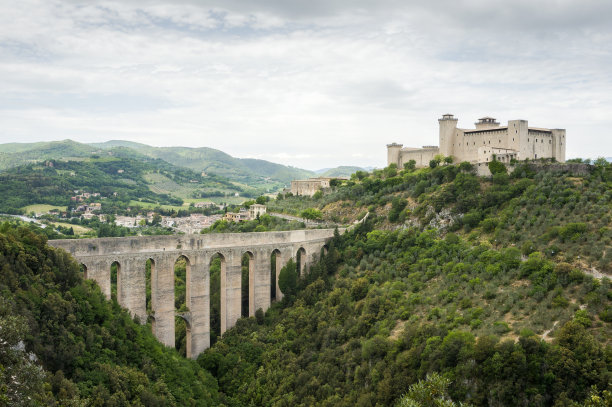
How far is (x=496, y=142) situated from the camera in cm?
4794

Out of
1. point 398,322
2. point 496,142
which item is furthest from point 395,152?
point 398,322

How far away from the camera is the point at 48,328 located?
2222 centimetres

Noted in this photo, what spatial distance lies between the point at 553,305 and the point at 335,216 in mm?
29245

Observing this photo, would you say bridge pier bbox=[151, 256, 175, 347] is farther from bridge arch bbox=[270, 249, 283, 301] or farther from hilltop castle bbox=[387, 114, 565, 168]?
hilltop castle bbox=[387, 114, 565, 168]

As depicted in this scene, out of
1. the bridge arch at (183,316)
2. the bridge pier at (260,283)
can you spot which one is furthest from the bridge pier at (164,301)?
the bridge pier at (260,283)

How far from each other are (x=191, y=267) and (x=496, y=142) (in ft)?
100

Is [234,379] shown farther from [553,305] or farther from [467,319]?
[553,305]

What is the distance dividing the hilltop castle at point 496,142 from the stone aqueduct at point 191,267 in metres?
18.1

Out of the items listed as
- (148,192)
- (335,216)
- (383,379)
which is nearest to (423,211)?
(335,216)

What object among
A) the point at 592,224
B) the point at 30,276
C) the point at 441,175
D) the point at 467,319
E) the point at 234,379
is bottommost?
the point at 234,379

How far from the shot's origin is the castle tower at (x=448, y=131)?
5200 centimetres

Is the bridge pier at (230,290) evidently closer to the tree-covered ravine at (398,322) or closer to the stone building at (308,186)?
the tree-covered ravine at (398,322)

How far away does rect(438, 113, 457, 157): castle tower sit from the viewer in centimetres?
5200

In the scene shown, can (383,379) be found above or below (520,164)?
below
